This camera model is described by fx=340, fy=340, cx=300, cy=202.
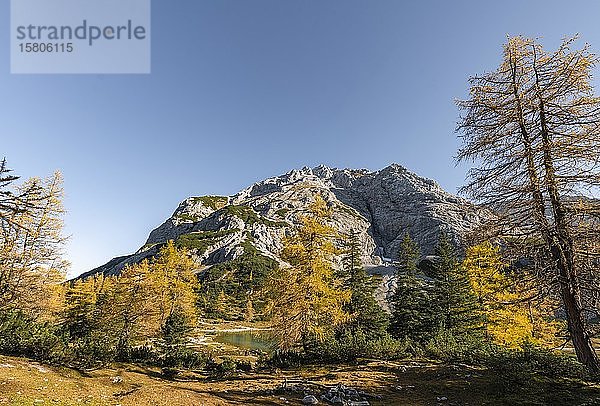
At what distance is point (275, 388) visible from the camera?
12.7 meters

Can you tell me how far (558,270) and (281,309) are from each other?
1393cm

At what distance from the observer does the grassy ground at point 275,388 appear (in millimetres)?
10070

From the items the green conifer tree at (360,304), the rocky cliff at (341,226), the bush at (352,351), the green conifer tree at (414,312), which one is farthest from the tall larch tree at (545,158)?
the rocky cliff at (341,226)

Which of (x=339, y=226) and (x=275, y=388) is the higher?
(x=339, y=226)

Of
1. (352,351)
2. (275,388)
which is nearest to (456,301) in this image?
(352,351)

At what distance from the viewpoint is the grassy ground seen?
10070 millimetres

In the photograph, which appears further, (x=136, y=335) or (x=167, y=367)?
(x=136, y=335)

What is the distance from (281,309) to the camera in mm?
20484

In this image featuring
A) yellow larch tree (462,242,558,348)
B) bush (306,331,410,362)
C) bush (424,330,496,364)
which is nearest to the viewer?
bush (424,330,496,364)

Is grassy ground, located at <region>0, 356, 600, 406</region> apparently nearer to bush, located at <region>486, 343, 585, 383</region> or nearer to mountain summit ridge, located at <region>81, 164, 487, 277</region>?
bush, located at <region>486, 343, 585, 383</region>

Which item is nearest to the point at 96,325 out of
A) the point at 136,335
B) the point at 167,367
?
the point at 136,335

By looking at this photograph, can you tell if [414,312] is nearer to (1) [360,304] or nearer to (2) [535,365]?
(1) [360,304]

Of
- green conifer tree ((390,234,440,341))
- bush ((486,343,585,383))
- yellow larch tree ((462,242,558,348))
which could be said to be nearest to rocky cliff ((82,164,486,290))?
Result: green conifer tree ((390,234,440,341))

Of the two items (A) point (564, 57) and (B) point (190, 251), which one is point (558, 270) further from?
(B) point (190, 251)
